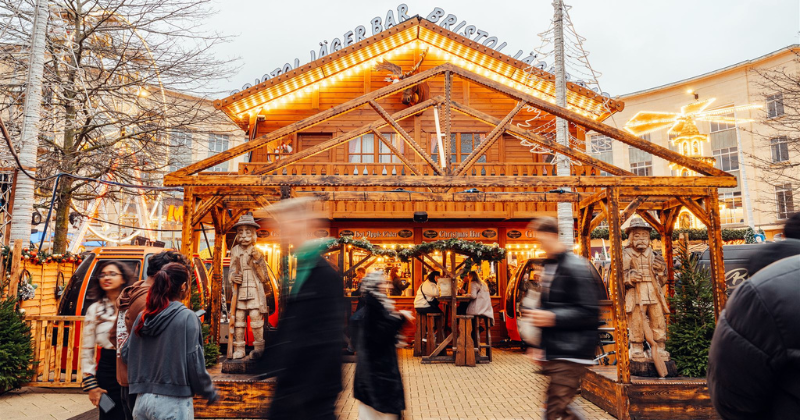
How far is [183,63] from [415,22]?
6536 mm

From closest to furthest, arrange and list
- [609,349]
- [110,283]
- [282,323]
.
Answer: [282,323]
[110,283]
[609,349]

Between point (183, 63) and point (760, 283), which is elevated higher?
point (183, 63)

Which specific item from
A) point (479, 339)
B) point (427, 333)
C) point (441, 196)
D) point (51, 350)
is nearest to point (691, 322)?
point (441, 196)

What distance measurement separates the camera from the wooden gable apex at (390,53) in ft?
48.1

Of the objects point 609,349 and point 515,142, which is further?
point 515,142

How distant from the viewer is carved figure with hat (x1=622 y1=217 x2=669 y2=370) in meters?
7.12

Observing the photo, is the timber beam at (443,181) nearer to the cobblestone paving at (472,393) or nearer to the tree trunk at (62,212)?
the cobblestone paving at (472,393)

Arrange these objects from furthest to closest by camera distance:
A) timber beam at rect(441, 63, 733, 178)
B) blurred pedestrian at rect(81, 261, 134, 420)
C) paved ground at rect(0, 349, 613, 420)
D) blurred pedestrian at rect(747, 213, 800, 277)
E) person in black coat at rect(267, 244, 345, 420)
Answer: timber beam at rect(441, 63, 733, 178)
paved ground at rect(0, 349, 613, 420)
blurred pedestrian at rect(81, 261, 134, 420)
blurred pedestrian at rect(747, 213, 800, 277)
person in black coat at rect(267, 244, 345, 420)

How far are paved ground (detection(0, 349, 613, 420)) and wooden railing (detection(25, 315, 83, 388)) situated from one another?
18 cm

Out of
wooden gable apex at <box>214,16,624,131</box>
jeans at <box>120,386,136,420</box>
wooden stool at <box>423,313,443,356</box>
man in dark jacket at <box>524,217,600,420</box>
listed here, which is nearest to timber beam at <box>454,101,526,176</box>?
man in dark jacket at <box>524,217,600,420</box>

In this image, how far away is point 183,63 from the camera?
1301 centimetres

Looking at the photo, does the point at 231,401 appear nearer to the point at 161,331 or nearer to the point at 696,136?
the point at 161,331

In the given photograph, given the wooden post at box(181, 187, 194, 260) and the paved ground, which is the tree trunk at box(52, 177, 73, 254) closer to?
the paved ground

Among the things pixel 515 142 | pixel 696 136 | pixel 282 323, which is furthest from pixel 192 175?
pixel 696 136
